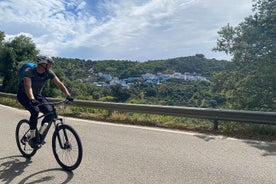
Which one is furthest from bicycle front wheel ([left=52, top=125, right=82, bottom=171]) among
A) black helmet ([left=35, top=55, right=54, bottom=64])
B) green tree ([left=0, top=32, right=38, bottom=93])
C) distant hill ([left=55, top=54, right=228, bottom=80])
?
green tree ([left=0, top=32, right=38, bottom=93])

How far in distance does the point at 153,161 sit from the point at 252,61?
11.2m

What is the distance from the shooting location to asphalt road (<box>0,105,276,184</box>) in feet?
15.5

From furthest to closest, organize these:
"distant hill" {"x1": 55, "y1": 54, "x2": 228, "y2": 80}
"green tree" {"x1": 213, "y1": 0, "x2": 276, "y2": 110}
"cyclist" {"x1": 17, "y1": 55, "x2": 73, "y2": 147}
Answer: "distant hill" {"x1": 55, "y1": 54, "x2": 228, "y2": 80} < "green tree" {"x1": 213, "y1": 0, "x2": 276, "y2": 110} < "cyclist" {"x1": 17, "y1": 55, "x2": 73, "y2": 147}

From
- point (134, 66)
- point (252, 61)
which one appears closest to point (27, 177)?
point (252, 61)

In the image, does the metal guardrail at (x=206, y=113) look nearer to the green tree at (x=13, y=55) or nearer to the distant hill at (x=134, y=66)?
the distant hill at (x=134, y=66)

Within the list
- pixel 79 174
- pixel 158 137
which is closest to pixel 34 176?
pixel 79 174

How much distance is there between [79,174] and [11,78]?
36086mm

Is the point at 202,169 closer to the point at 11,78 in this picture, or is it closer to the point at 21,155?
the point at 21,155

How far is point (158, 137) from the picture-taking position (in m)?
7.73

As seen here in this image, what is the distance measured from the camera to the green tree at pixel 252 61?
46.2 ft

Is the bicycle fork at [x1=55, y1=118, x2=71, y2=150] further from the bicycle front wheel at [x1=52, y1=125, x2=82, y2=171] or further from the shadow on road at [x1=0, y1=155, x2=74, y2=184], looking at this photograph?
the shadow on road at [x1=0, y1=155, x2=74, y2=184]

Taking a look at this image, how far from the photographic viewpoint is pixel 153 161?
5.61 metres

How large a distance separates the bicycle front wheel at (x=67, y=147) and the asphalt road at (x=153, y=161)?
0.15 metres

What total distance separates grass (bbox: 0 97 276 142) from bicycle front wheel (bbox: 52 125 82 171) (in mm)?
4503
